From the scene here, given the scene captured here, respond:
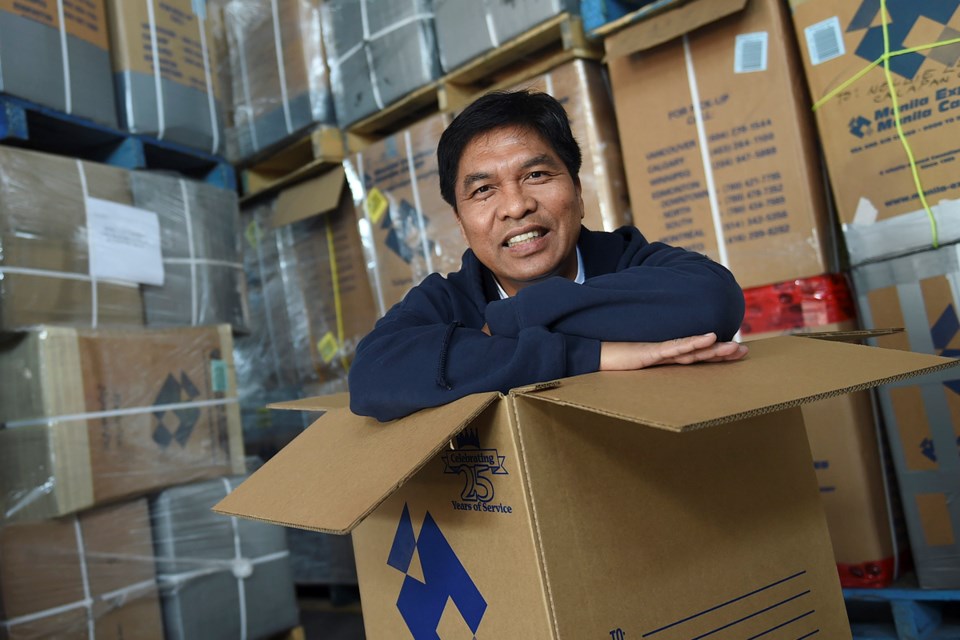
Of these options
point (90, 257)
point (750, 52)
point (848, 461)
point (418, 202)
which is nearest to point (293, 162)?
point (418, 202)

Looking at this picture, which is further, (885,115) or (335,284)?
(335,284)

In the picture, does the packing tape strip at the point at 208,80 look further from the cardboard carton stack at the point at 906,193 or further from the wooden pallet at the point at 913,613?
the wooden pallet at the point at 913,613

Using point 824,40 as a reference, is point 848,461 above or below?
below

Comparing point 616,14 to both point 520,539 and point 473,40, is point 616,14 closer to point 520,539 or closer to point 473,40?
point 473,40

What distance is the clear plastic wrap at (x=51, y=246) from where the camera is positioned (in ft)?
7.18

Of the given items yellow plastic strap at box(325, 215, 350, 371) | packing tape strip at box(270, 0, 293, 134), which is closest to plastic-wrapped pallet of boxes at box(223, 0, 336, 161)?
packing tape strip at box(270, 0, 293, 134)

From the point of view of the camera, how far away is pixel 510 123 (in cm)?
161

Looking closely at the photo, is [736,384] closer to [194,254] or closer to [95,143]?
[194,254]

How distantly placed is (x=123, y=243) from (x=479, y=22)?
1.51 meters

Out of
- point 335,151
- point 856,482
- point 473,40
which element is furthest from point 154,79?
point 856,482

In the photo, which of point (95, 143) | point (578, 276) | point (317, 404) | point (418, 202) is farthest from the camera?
point (418, 202)

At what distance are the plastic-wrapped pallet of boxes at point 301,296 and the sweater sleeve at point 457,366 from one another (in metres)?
2.28

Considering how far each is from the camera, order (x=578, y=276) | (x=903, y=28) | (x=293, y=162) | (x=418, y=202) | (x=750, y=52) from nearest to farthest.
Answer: (x=578, y=276), (x=903, y=28), (x=750, y=52), (x=418, y=202), (x=293, y=162)

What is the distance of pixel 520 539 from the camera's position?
2.85 ft
